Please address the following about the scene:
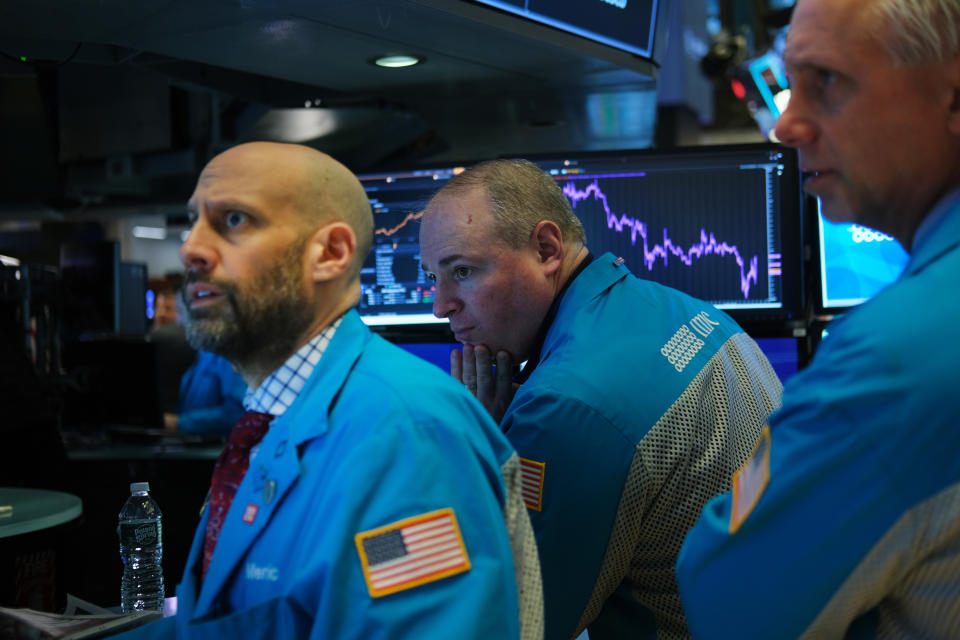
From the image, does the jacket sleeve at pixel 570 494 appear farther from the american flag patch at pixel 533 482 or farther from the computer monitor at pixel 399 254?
the computer monitor at pixel 399 254

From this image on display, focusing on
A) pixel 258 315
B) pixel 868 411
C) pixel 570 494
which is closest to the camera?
pixel 868 411

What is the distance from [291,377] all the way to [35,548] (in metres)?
1.60

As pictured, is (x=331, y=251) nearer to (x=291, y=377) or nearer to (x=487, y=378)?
(x=291, y=377)

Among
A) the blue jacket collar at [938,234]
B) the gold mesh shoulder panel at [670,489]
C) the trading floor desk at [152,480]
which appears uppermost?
the blue jacket collar at [938,234]

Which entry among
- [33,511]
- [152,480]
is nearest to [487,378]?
[33,511]

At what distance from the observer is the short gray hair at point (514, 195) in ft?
6.70

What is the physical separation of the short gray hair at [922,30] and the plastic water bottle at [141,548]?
1844 mm

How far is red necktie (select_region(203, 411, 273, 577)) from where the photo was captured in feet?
4.43

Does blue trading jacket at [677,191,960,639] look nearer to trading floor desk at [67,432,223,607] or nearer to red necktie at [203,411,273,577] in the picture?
red necktie at [203,411,273,577]

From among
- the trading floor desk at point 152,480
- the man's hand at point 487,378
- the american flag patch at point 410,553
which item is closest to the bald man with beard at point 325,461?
the american flag patch at point 410,553

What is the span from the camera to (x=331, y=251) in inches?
53.2

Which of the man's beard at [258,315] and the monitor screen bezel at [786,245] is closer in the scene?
the man's beard at [258,315]

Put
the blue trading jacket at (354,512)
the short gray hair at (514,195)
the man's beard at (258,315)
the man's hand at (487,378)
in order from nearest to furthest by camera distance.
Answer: the blue trading jacket at (354,512) → the man's beard at (258,315) → the short gray hair at (514,195) → the man's hand at (487,378)

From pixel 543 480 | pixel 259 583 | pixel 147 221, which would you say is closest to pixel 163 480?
pixel 147 221
